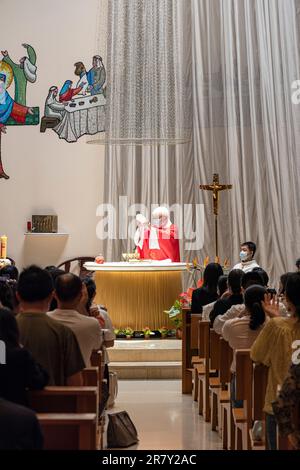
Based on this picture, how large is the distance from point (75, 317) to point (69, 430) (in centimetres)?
129

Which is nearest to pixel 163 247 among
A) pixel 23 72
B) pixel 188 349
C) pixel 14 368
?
pixel 188 349

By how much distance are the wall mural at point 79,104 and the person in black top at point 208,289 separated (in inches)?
274

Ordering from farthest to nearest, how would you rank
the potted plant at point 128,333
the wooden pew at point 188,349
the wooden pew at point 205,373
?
the potted plant at point 128,333
the wooden pew at point 188,349
the wooden pew at point 205,373

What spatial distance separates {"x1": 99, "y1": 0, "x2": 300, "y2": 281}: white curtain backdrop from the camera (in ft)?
48.5

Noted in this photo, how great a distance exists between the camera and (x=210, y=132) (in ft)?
49.3

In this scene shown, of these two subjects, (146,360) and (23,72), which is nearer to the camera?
(146,360)

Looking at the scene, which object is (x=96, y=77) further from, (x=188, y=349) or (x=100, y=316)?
(x=100, y=316)

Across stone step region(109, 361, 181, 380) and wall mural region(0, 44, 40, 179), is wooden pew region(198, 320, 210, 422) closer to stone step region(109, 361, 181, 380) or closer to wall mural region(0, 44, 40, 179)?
stone step region(109, 361, 181, 380)

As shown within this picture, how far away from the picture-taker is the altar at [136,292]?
10836 mm

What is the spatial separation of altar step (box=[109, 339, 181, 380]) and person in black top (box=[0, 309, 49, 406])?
5.94 meters

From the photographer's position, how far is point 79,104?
1498 centimetres

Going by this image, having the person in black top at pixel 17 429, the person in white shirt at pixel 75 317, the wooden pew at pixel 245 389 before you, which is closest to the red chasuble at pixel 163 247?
the wooden pew at pixel 245 389

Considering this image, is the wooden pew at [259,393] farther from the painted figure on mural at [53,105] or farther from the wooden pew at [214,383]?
the painted figure on mural at [53,105]

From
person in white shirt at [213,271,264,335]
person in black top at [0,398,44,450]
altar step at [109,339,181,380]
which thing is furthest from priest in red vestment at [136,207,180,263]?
person in black top at [0,398,44,450]
